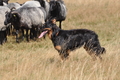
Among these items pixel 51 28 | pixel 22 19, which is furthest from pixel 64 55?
pixel 22 19

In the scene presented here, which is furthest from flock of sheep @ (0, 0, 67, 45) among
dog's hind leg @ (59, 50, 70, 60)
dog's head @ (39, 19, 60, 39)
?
dog's hind leg @ (59, 50, 70, 60)

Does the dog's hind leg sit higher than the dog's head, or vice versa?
the dog's head

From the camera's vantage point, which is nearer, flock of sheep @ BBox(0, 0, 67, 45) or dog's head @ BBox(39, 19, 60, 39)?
dog's head @ BBox(39, 19, 60, 39)

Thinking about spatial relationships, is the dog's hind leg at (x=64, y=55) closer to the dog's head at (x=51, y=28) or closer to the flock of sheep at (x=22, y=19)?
the dog's head at (x=51, y=28)

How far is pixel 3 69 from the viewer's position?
7.09 meters

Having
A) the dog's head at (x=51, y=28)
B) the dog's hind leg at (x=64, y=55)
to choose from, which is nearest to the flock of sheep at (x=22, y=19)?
the dog's head at (x=51, y=28)

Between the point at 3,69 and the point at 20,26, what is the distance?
19.3ft

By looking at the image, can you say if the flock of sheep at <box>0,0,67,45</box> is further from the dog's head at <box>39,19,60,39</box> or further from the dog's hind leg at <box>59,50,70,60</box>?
the dog's hind leg at <box>59,50,70,60</box>

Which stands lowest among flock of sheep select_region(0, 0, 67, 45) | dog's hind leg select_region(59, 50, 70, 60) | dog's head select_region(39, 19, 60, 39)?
flock of sheep select_region(0, 0, 67, 45)

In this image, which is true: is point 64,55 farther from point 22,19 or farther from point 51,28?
point 22,19

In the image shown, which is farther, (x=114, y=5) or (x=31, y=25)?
(x=114, y=5)

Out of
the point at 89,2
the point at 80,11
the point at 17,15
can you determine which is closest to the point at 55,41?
the point at 17,15

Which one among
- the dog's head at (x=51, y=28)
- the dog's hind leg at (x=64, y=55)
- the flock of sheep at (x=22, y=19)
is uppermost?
the dog's head at (x=51, y=28)

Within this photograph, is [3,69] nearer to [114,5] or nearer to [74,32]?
[74,32]
